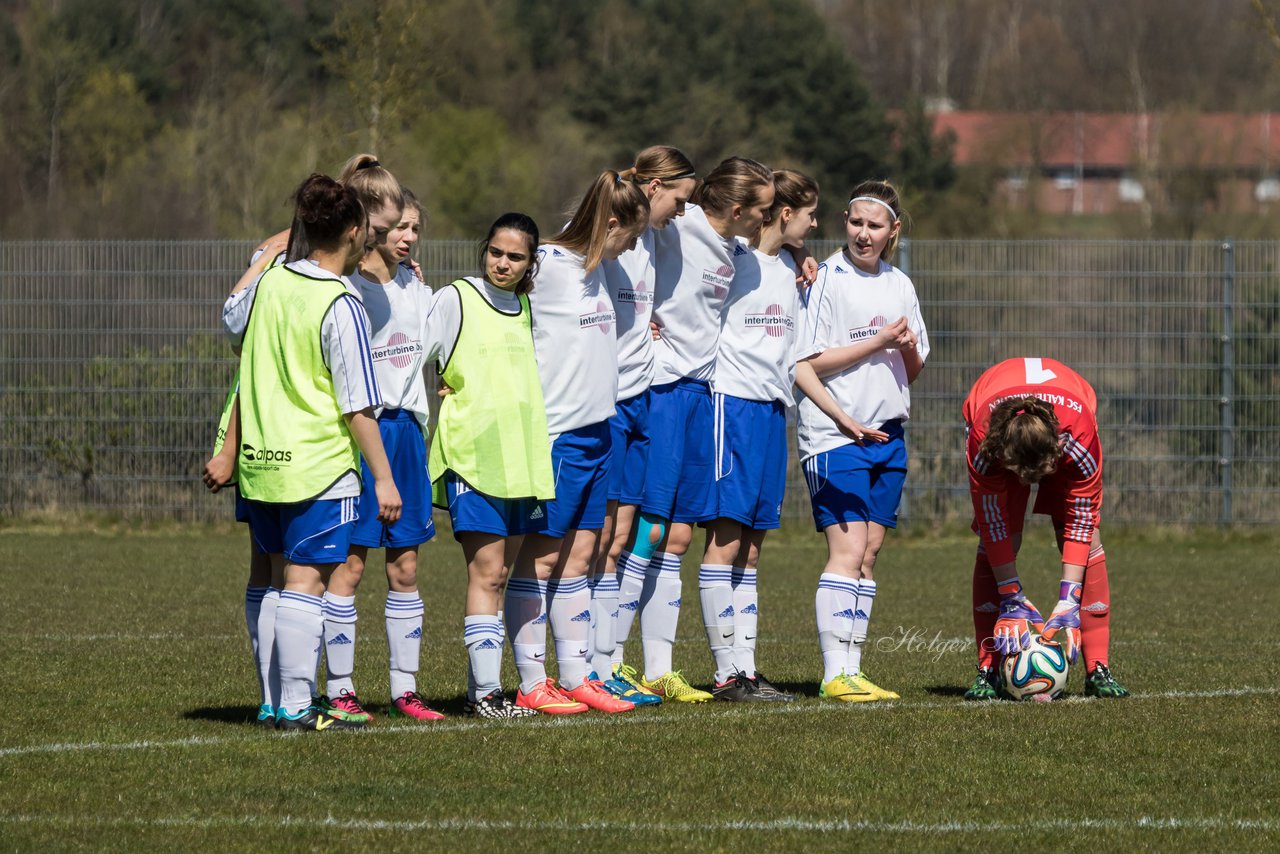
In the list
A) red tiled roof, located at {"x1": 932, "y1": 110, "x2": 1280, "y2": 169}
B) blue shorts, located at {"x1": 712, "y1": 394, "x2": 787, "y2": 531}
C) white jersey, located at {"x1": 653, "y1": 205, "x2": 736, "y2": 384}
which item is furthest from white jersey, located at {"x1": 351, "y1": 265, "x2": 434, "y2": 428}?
red tiled roof, located at {"x1": 932, "y1": 110, "x2": 1280, "y2": 169}

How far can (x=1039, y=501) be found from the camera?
24.8 feet

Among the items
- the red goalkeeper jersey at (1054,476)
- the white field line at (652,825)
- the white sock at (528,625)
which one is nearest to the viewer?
the white field line at (652,825)

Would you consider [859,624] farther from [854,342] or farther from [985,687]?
[854,342]

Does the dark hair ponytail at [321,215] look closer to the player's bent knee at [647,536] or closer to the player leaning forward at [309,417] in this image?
the player leaning forward at [309,417]

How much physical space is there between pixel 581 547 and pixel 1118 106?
6636cm

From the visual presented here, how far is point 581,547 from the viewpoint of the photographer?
7.22 metres

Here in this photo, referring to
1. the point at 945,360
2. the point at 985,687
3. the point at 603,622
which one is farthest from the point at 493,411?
the point at 945,360

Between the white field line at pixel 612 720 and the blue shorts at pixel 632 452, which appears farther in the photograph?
the blue shorts at pixel 632 452

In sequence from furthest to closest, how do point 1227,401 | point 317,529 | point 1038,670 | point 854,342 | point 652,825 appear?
point 1227,401
point 854,342
point 1038,670
point 317,529
point 652,825

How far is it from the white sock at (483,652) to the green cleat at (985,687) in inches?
80.4

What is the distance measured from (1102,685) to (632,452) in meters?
2.24

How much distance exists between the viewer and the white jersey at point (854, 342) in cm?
773

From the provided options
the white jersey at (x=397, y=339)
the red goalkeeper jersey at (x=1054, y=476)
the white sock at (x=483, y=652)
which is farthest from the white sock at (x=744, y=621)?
the white jersey at (x=397, y=339)

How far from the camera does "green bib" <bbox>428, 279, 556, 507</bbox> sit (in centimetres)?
681
